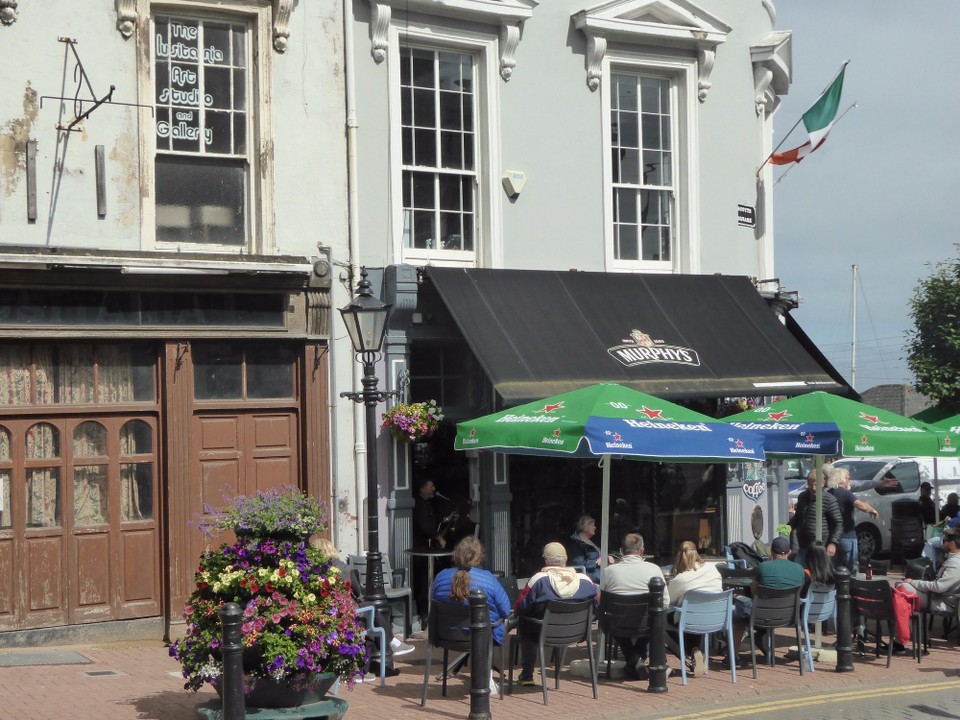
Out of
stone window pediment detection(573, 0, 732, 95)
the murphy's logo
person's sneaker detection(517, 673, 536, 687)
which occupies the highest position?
stone window pediment detection(573, 0, 732, 95)

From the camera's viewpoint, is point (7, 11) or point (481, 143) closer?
point (7, 11)

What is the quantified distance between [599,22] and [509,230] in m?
2.91

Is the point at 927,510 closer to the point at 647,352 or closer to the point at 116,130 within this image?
the point at 647,352

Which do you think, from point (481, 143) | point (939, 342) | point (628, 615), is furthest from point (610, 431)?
point (939, 342)

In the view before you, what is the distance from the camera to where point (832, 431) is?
42.5 ft

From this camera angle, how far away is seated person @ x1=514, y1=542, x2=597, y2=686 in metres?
11.1

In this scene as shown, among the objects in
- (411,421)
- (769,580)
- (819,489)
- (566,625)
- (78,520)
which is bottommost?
(566,625)

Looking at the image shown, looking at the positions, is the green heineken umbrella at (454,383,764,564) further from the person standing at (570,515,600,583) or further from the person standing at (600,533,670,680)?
the person standing at (570,515,600,583)

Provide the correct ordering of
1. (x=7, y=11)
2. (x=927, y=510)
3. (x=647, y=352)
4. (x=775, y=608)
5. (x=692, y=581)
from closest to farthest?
(x=692, y=581), (x=775, y=608), (x=7, y=11), (x=647, y=352), (x=927, y=510)

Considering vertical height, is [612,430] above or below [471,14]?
below

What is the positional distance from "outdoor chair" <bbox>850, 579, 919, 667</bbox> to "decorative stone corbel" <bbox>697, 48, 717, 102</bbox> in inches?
284

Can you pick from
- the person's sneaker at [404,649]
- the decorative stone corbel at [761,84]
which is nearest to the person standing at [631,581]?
the person's sneaker at [404,649]

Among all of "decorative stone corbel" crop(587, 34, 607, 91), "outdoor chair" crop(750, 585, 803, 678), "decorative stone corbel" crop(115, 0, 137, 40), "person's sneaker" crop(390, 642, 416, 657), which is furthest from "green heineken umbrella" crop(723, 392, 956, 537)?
"decorative stone corbel" crop(115, 0, 137, 40)

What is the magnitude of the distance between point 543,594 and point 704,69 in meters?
8.73
